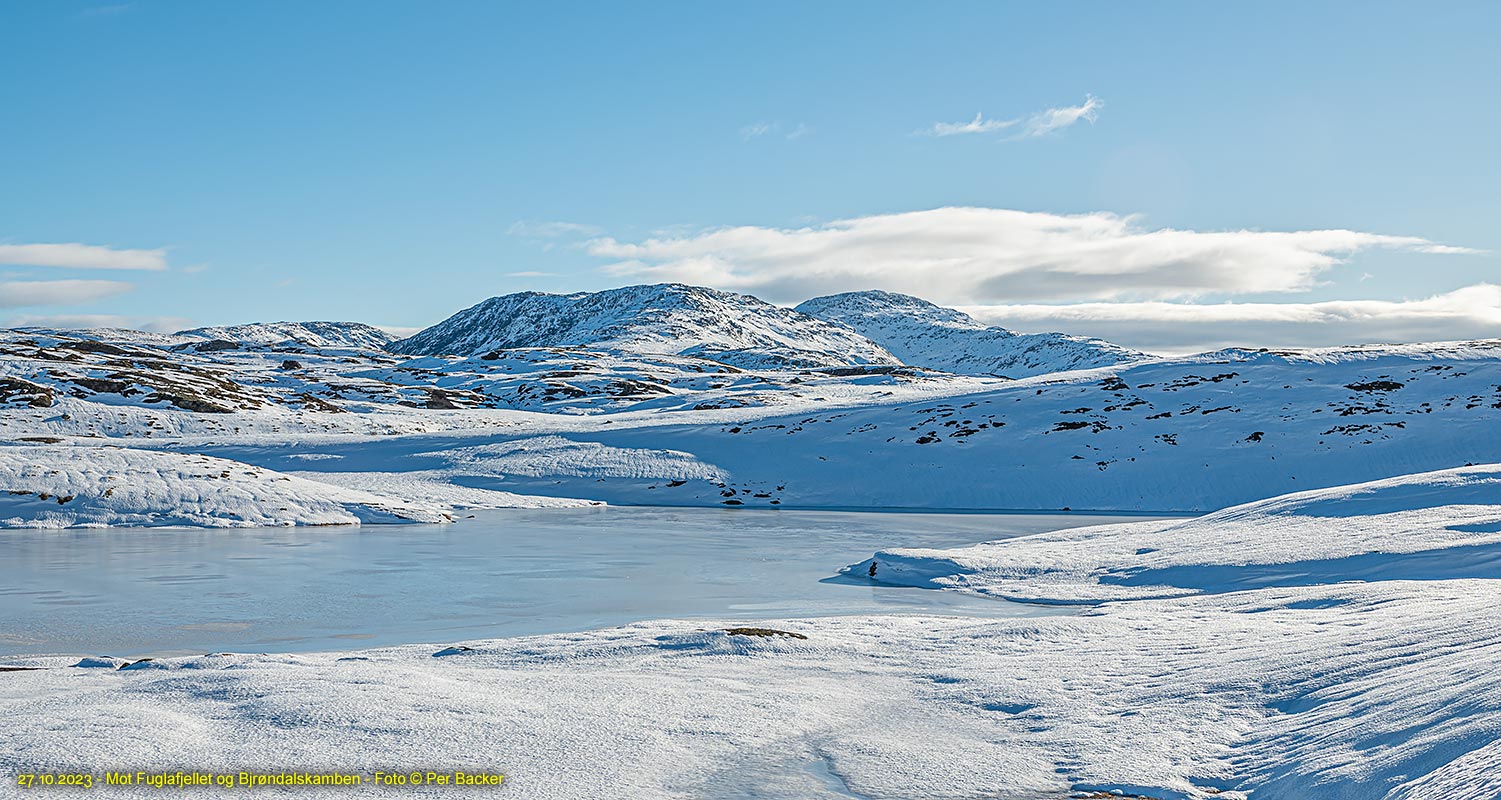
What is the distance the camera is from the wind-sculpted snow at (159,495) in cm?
2658

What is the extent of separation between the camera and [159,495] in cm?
2767

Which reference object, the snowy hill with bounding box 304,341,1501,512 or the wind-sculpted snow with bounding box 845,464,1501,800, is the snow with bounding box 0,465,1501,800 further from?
the snowy hill with bounding box 304,341,1501,512

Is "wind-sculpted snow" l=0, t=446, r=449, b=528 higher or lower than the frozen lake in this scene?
higher

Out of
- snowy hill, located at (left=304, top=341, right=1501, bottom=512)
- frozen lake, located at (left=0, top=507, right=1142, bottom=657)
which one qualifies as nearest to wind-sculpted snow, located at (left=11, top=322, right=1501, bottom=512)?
snowy hill, located at (left=304, top=341, right=1501, bottom=512)

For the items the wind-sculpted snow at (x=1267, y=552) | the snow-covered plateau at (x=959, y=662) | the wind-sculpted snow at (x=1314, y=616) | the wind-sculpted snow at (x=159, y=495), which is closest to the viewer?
the wind-sculpted snow at (x=1314, y=616)

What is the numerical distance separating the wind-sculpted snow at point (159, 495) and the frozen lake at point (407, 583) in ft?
4.90

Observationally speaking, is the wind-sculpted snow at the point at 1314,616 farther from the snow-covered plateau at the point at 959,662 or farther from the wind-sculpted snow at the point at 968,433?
the wind-sculpted snow at the point at 968,433

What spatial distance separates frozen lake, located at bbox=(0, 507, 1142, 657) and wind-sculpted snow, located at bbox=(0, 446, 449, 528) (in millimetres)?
1492

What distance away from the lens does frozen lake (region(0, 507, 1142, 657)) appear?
1281 centimetres

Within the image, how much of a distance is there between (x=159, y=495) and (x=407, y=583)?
14.8 metres

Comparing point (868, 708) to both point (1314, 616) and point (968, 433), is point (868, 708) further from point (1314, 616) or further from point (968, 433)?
point (968, 433)

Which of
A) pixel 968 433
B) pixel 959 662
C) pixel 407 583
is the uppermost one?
pixel 968 433

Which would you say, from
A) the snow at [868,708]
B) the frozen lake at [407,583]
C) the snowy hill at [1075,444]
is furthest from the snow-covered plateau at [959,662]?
the frozen lake at [407,583]

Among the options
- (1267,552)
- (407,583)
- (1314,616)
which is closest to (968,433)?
(1267,552)
